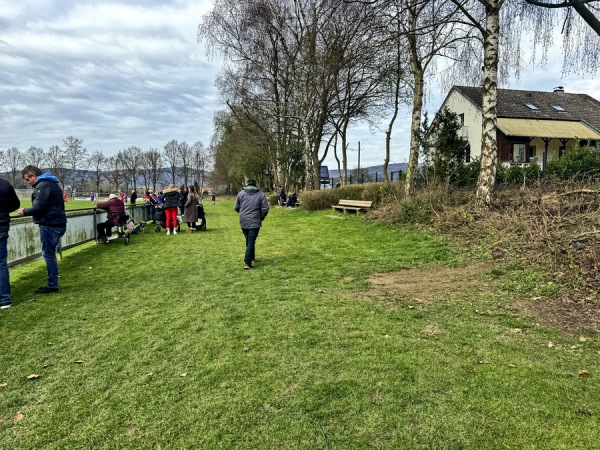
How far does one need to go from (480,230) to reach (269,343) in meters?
6.34

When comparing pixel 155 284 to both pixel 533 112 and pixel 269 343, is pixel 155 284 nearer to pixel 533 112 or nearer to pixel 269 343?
pixel 269 343

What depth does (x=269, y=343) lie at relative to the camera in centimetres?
417

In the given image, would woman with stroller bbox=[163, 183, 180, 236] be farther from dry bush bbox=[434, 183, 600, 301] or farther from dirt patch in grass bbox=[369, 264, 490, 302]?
dirt patch in grass bbox=[369, 264, 490, 302]

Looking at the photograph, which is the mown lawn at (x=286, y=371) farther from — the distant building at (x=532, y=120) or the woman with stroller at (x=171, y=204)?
the distant building at (x=532, y=120)

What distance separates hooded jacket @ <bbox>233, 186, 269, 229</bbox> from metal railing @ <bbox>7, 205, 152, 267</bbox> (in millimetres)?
3828

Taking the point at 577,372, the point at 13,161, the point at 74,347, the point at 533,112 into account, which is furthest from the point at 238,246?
the point at 13,161

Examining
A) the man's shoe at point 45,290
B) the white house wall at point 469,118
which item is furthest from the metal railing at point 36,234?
the white house wall at point 469,118

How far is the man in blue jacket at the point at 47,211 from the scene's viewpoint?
6.27 metres

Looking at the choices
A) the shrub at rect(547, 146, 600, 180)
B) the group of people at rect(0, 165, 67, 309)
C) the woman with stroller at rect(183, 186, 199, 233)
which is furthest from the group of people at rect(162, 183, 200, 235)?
the shrub at rect(547, 146, 600, 180)

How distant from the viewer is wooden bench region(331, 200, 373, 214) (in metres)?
16.2

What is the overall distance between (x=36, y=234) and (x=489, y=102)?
1048 centimetres

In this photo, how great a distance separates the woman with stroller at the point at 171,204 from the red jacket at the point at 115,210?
1.86 metres

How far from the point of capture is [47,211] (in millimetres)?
6379

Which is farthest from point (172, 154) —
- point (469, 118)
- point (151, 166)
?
point (469, 118)
